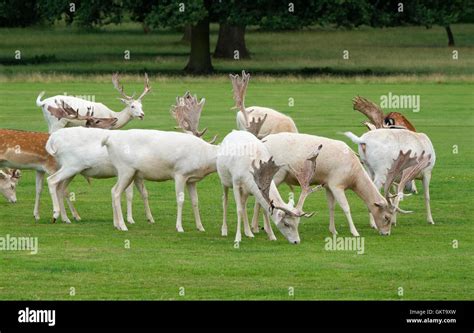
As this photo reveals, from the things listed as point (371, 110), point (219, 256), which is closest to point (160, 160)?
point (219, 256)

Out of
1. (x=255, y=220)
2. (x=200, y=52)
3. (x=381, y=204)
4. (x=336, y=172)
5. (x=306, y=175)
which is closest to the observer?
(x=306, y=175)

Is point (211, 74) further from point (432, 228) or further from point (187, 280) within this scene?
point (187, 280)

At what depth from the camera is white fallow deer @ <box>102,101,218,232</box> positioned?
57.8 feet

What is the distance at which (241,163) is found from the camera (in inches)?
655

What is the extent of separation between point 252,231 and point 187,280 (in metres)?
3.46

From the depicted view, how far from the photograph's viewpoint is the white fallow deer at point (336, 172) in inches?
677

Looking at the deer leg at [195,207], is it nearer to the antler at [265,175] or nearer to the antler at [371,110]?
the antler at [265,175]

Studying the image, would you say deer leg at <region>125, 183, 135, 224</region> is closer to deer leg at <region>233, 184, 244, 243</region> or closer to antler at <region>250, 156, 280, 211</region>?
deer leg at <region>233, 184, 244, 243</region>

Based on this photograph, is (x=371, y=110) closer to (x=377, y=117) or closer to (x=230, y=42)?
(x=377, y=117)

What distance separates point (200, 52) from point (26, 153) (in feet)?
118

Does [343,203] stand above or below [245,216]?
above

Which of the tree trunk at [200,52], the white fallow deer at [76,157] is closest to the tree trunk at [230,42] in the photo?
the tree trunk at [200,52]

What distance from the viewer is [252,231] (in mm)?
17719

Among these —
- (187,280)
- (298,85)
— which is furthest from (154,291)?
(298,85)
